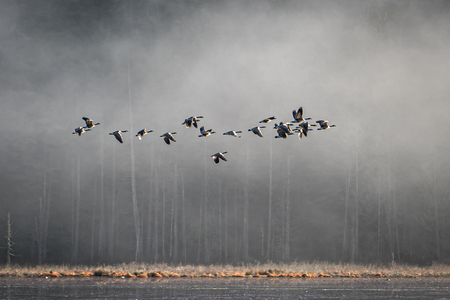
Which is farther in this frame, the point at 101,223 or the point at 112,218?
the point at 112,218

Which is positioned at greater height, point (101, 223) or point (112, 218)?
point (112, 218)

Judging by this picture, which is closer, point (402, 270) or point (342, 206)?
point (402, 270)

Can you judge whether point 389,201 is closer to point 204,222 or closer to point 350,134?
point 350,134

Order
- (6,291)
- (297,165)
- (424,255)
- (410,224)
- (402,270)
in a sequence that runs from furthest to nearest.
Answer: (297,165), (410,224), (424,255), (402,270), (6,291)

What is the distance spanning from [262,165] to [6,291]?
5732 centimetres

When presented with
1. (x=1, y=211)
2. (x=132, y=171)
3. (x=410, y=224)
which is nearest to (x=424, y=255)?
(x=410, y=224)

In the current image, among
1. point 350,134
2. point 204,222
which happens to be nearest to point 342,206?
point 350,134

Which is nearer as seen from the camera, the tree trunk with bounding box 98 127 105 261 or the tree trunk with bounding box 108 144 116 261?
the tree trunk with bounding box 98 127 105 261

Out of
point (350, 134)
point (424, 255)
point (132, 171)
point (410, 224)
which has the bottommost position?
point (424, 255)

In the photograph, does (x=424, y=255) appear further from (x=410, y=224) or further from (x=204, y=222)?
(x=204, y=222)

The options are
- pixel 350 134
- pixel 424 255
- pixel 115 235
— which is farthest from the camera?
pixel 350 134

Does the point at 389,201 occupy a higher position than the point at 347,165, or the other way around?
the point at 347,165

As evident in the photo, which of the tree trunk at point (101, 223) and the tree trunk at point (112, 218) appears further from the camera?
the tree trunk at point (112, 218)

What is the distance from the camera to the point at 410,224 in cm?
6000
